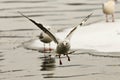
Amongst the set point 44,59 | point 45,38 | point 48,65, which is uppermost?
point 45,38

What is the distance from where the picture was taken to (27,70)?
13445mm

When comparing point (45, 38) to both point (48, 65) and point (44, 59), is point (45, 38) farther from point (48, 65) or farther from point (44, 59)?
point (48, 65)

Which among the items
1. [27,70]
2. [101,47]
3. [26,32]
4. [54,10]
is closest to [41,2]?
[54,10]

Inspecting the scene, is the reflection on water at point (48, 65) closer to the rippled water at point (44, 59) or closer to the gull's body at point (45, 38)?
the rippled water at point (44, 59)

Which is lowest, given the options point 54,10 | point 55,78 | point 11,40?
point 55,78

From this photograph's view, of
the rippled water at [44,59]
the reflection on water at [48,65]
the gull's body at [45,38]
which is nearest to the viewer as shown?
the rippled water at [44,59]

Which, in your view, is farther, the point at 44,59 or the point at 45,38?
the point at 45,38

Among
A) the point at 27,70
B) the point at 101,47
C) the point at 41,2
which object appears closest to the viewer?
the point at 27,70

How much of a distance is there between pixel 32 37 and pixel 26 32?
3.49 ft

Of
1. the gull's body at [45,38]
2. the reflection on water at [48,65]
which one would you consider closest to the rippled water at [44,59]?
the reflection on water at [48,65]

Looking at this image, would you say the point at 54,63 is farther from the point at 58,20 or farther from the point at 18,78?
the point at 58,20

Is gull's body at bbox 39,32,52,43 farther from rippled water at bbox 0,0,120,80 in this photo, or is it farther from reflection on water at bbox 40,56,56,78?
reflection on water at bbox 40,56,56,78

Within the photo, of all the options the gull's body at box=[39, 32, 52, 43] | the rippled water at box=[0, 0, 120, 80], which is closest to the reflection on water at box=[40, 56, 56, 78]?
the rippled water at box=[0, 0, 120, 80]

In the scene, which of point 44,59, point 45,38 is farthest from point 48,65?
point 45,38
